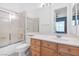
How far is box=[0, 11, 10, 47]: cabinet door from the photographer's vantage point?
1435 millimetres

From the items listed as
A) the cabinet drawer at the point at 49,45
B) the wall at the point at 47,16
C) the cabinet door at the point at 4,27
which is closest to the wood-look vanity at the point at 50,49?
the cabinet drawer at the point at 49,45

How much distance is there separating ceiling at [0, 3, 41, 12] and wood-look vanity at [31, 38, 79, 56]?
1.60 feet

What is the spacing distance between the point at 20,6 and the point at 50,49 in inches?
31.1

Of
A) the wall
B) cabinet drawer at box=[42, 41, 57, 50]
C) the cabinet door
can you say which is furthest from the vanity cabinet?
the cabinet door

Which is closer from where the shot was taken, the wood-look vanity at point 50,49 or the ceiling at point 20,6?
the wood-look vanity at point 50,49

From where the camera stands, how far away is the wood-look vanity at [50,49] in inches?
52.4

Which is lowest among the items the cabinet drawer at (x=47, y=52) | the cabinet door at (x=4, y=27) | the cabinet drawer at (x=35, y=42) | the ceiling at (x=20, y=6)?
the cabinet drawer at (x=47, y=52)

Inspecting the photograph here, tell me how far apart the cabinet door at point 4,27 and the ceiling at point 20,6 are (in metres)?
0.11

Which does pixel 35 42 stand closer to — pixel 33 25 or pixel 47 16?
pixel 33 25

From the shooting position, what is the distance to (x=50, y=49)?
1.47 meters

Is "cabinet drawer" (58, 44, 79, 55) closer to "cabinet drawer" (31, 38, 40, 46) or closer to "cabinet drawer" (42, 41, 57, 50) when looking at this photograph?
"cabinet drawer" (42, 41, 57, 50)

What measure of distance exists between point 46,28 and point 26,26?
31 cm

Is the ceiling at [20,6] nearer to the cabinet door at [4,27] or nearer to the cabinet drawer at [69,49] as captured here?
the cabinet door at [4,27]

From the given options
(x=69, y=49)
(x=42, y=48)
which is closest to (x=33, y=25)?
(x=42, y=48)
